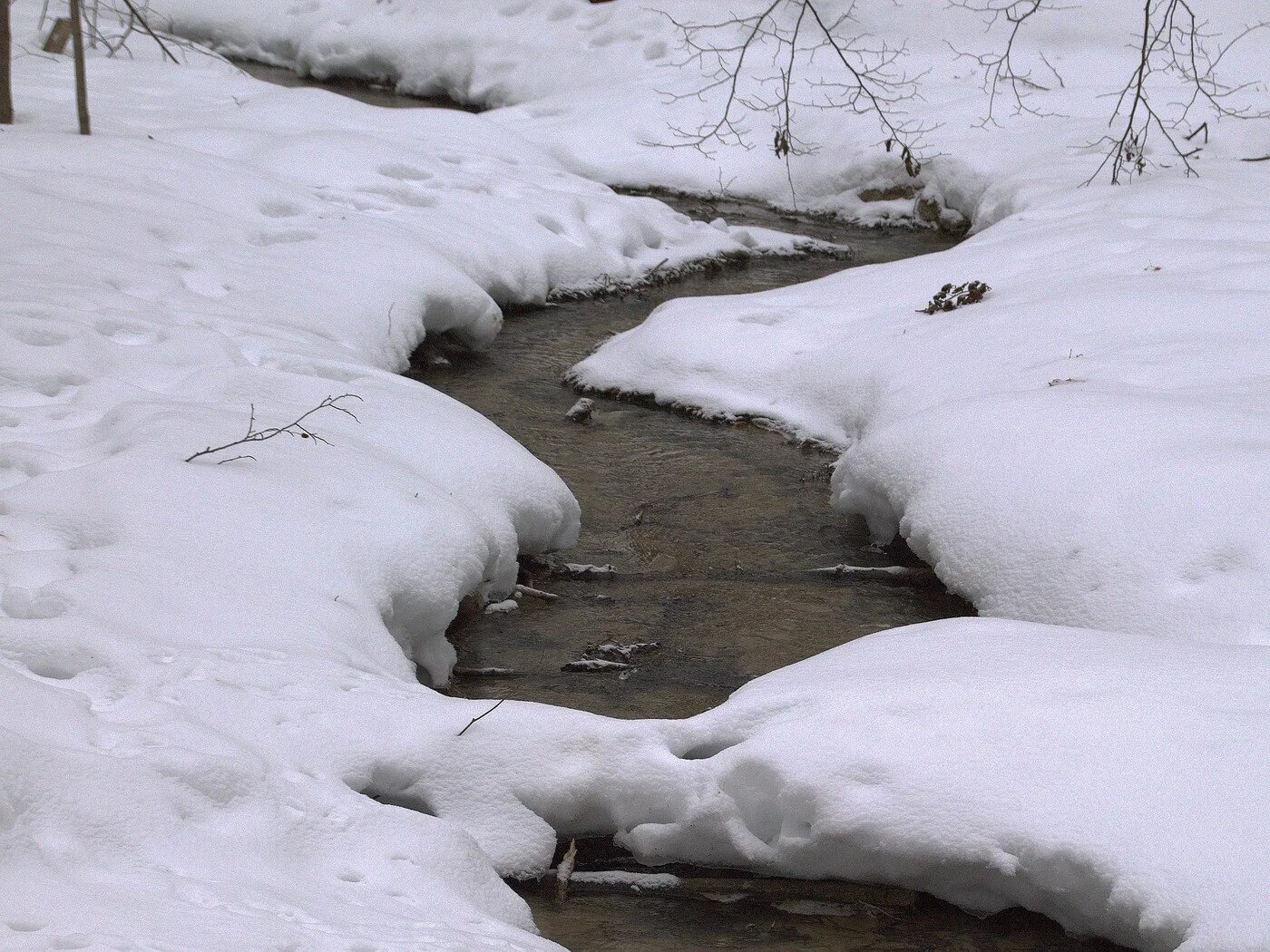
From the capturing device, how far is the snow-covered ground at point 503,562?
277 cm

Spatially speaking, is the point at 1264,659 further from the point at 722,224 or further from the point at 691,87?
the point at 691,87

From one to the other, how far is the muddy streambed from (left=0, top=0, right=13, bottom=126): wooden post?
4.12m

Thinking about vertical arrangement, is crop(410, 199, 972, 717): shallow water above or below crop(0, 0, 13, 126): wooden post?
below

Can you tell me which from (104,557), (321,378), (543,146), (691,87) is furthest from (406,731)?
(691,87)

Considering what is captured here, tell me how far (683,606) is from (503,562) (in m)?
0.79

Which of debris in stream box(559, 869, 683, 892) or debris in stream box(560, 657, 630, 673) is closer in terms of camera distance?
debris in stream box(559, 869, 683, 892)

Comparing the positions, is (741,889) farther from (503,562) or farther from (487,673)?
(503,562)

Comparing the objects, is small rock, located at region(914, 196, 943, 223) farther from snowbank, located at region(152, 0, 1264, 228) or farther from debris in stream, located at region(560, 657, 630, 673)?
debris in stream, located at region(560, 657, 630, 673)

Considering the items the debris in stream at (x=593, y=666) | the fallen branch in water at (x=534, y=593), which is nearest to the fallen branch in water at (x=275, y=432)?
the fallen branch in water at (x=534, y=593)

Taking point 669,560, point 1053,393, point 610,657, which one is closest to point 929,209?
point 1053,393

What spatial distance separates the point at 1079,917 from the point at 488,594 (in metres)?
2.81

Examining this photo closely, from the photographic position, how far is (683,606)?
518 cm

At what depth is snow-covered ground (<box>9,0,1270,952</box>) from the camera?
2.77m

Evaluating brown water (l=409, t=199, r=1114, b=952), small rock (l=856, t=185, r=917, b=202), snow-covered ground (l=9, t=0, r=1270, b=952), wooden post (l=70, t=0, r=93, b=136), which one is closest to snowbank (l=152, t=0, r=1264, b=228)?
small rock (l=856, t=185, r=917, b=202)
